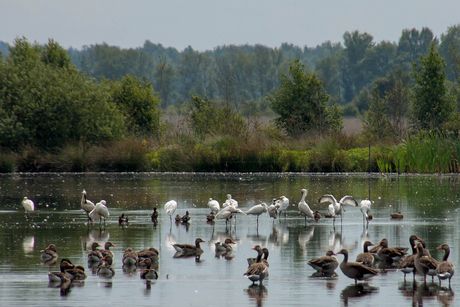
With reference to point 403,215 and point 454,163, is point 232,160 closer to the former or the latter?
point 454,163

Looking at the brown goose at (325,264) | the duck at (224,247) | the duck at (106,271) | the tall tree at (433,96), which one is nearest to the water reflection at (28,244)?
the duck at (106,271)

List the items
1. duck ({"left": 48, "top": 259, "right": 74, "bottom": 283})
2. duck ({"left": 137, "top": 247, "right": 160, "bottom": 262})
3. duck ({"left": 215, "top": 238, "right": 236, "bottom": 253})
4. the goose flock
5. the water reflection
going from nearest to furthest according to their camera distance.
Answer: the goose flock → duck ({"left": 48, "top": 259, "right": 74, "bottom": 283}) → duck ({"left": 137, "top": 247, "right": 160, "bottom": 262}) → duck ({"left": 215, "top": 238, "right": 236, "bottom": 253}) → the water reflection

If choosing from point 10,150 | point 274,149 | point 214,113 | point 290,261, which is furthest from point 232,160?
point 290,261

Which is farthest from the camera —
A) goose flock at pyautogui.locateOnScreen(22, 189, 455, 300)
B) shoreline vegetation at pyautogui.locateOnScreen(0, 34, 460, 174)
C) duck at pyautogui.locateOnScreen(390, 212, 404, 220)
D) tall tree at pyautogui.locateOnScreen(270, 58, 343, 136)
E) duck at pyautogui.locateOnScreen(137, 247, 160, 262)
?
tall tree at pyautogui.locateOnScreen(270, 58, 343, 136)

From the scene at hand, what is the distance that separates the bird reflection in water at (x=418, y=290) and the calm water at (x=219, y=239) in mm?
14

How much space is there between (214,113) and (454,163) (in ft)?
58.7

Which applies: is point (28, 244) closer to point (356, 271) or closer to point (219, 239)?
point (219, 239)

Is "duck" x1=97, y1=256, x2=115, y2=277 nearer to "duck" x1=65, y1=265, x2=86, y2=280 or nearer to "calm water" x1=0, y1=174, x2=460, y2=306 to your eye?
"calm water" x1=0, y1=174, x2=460, y2=306

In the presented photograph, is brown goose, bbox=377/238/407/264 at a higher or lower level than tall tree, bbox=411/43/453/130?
lower

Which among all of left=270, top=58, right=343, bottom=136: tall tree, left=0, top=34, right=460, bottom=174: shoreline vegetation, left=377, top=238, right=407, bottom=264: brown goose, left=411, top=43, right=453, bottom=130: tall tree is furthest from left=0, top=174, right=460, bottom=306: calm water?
left=270, top=58, right=343, bottom=136: tall tree

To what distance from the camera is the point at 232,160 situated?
3431cm

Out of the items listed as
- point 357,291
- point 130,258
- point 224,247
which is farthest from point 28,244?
point 357,291

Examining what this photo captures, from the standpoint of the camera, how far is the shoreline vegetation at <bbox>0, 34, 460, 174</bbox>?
32.7 m

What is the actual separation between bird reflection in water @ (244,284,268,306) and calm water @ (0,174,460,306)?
0.01 meters
